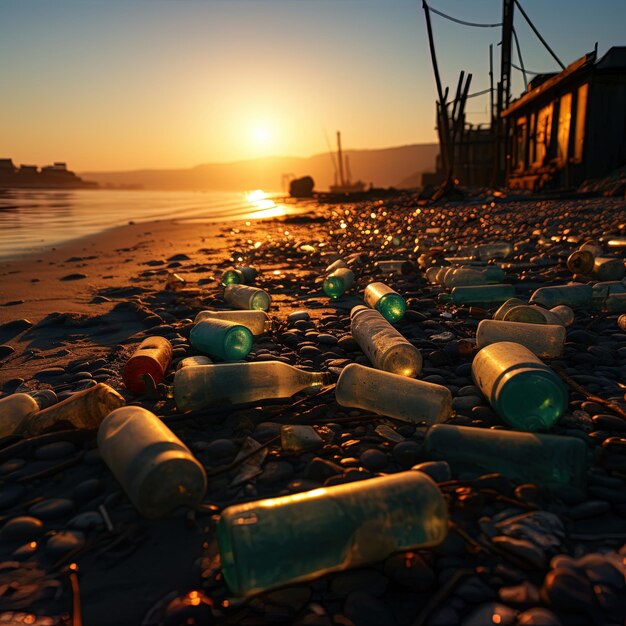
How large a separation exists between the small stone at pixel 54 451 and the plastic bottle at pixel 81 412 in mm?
107

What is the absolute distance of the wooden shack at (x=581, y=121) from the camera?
12469 mm

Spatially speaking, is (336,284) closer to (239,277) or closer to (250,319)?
(239,277)

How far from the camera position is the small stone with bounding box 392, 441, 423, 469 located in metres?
1.69

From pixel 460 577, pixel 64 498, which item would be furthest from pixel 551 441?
pixel 64 498

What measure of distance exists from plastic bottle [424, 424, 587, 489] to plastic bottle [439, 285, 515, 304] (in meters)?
2.42

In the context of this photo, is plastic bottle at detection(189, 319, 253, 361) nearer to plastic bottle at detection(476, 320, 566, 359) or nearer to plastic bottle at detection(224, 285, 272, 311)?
plastic bottle at detection(224, 285, 272, 311)

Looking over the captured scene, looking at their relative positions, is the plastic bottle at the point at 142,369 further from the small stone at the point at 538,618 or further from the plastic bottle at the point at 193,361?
the small stone at the point at 538,618

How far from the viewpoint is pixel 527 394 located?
1.82 m

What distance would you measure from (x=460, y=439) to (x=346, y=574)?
2.21ft

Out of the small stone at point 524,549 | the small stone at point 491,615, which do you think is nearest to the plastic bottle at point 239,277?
the small stone at point 524,549

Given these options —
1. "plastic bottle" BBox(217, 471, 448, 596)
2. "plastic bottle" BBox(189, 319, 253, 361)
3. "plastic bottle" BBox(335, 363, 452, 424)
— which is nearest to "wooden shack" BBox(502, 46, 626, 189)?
"plastic bottle" BBox(189, 319, 253, 361)

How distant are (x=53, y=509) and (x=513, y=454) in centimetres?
154

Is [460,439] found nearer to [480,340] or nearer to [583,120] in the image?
[480,340]

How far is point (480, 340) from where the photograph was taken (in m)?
2.72
